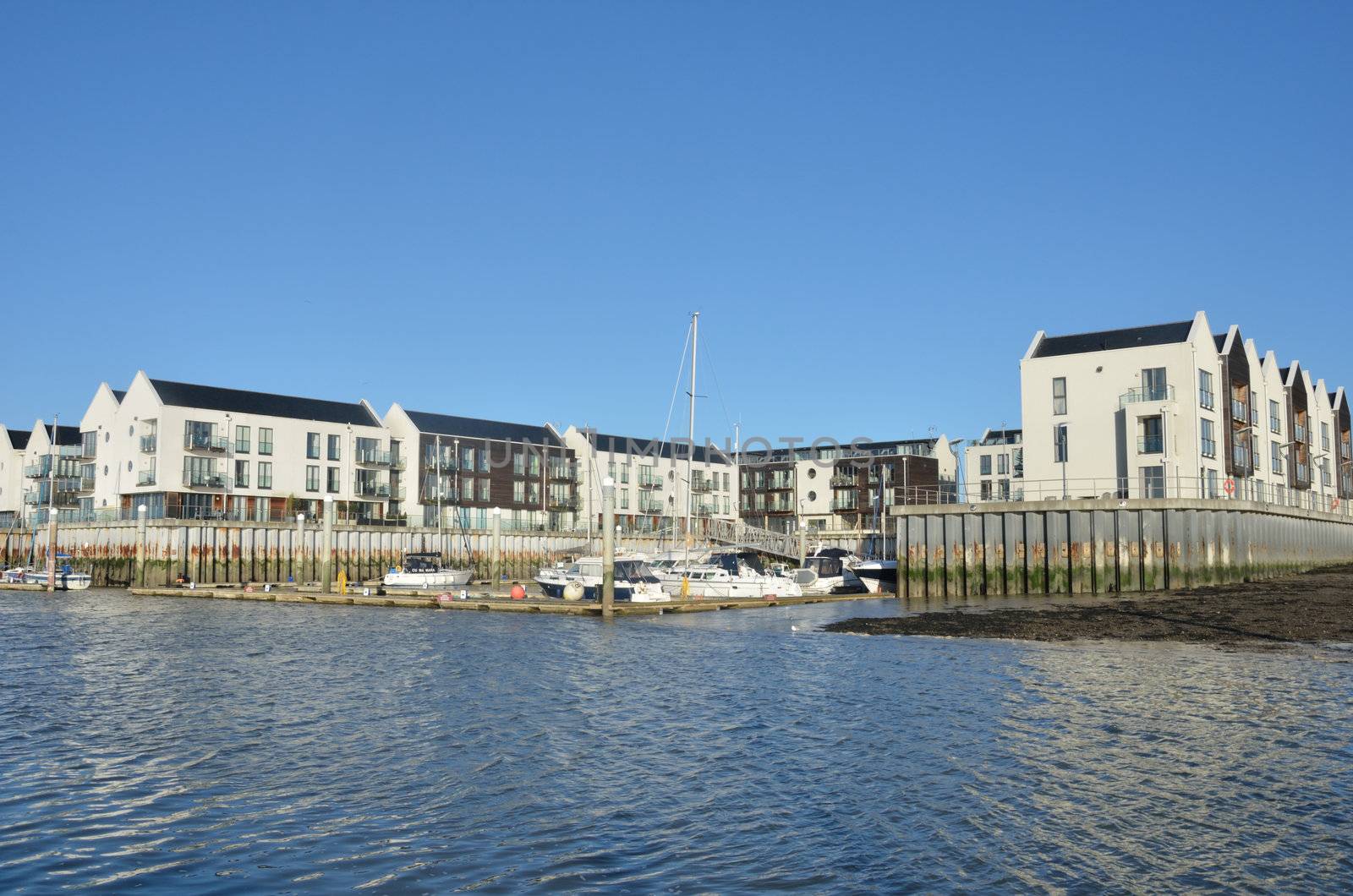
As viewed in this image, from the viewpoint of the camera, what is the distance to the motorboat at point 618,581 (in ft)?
170

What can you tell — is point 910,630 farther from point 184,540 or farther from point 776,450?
point 776,450

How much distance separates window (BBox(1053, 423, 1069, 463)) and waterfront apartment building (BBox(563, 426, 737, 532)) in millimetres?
53070

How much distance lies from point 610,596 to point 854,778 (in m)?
30.6

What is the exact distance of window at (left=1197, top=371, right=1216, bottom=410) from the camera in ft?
211

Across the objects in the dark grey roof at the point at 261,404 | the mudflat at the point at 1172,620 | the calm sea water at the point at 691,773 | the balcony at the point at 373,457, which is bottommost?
the calm sea water at the point at 691,773

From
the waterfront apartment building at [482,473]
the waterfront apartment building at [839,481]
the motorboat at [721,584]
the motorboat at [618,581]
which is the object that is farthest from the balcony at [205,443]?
the waterfront apartment building at [839,481]

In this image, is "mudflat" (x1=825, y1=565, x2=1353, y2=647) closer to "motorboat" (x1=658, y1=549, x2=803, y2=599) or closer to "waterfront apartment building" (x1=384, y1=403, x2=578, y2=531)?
"motorboat" (x1=658, y1=549, x2=803, y2=599)

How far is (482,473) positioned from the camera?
10819 cm

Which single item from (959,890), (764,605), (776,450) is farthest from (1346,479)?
(959,890)

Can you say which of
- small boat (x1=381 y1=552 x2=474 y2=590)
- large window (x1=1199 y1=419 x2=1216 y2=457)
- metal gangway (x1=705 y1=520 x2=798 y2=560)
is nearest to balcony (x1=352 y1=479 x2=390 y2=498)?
small boat (x1=381 y1=552 x2=474 y2=590)

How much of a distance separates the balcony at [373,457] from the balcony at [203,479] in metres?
13.2

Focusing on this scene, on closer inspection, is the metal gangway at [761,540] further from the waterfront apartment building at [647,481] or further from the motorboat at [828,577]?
the waterfront apartment building at [647,481]

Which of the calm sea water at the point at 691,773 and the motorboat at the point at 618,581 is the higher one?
the motorboat at the point at 618,581

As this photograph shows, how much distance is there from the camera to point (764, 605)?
2250 inches
